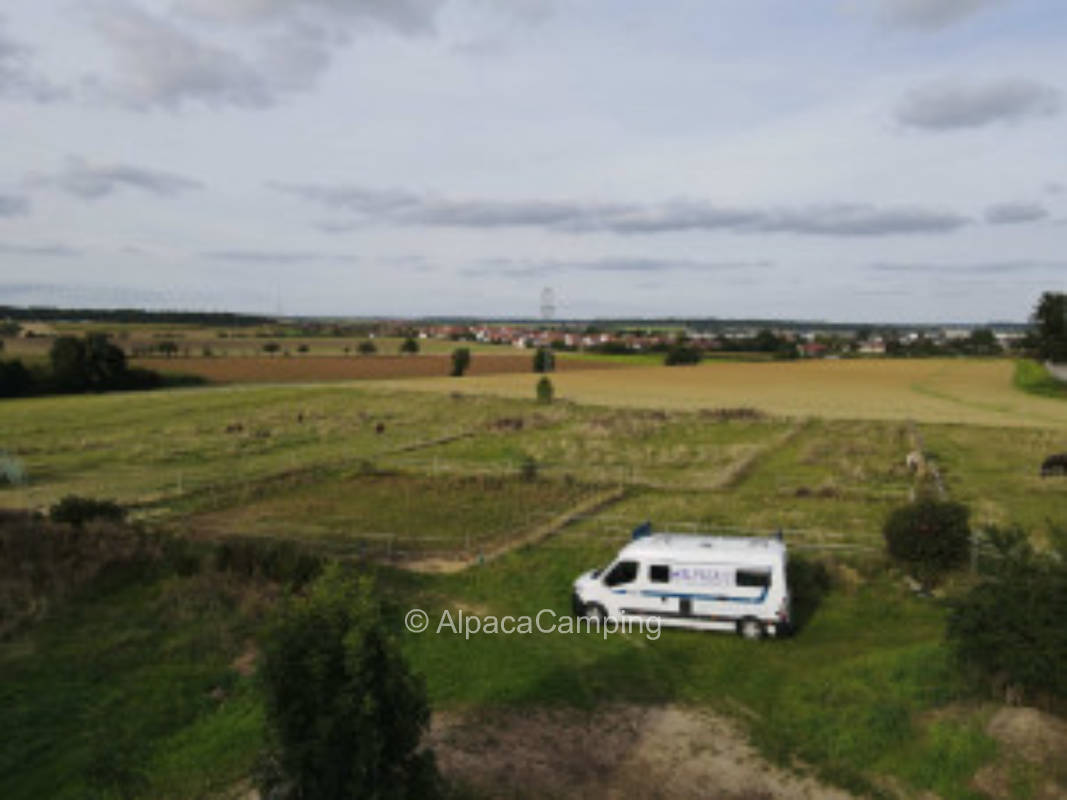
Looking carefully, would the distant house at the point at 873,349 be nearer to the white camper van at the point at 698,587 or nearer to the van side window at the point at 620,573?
the white camper van at the point at 698,587

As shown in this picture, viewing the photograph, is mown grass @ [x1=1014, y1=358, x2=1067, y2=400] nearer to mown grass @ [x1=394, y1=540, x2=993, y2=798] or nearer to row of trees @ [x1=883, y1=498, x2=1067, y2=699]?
mown grass @ [x1=394, y1=540, x2=993, y2=798]

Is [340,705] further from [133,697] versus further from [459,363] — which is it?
[459,363]

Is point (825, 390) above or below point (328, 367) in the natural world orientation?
below

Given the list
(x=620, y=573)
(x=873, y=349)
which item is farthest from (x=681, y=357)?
(x=620, y=573)

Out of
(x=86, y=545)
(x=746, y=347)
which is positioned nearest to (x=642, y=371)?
(x=746, y=347)

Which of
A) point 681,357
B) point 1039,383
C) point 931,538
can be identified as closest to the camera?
point 931,538
